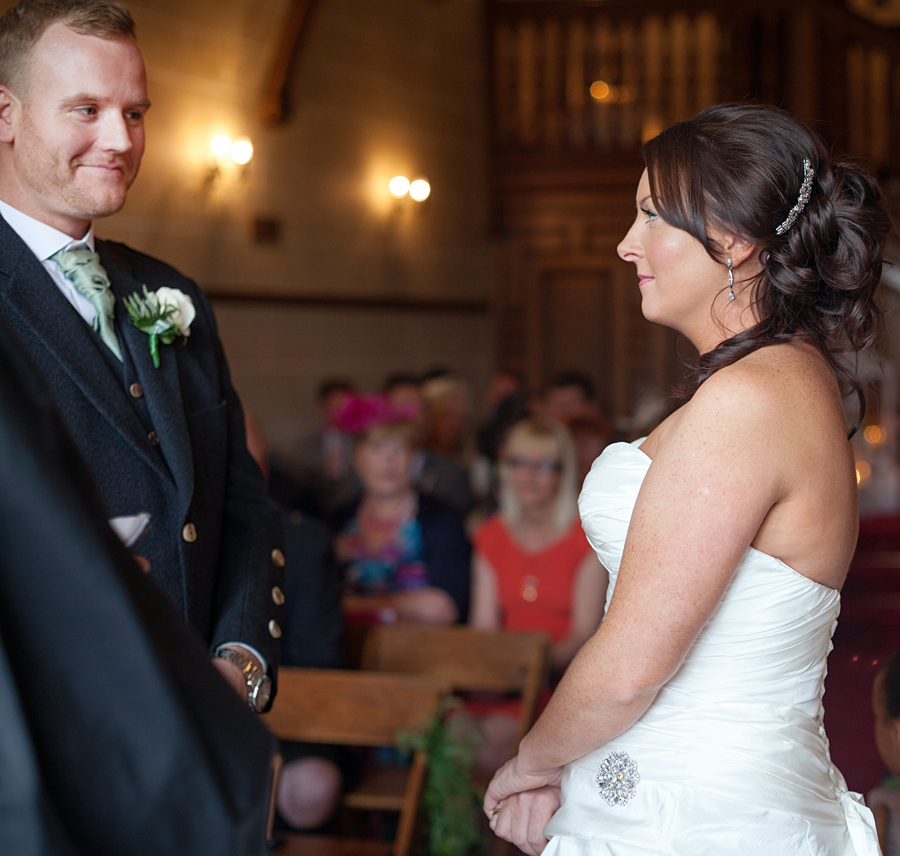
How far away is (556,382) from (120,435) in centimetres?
550

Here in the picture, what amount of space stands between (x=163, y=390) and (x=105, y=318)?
134mm

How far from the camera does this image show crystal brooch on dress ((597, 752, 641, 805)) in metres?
1.41

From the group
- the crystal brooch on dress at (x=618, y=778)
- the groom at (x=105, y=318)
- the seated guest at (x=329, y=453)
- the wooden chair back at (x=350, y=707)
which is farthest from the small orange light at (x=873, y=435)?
the groom at (x=105, y=318)

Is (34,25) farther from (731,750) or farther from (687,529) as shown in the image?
(731,750)

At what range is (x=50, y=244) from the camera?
1.41 m

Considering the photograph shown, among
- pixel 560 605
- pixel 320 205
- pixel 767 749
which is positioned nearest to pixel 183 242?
pixel 320 205

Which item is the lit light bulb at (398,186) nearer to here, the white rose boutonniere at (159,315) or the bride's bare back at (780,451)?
the white rose boutonniere at (159,315)

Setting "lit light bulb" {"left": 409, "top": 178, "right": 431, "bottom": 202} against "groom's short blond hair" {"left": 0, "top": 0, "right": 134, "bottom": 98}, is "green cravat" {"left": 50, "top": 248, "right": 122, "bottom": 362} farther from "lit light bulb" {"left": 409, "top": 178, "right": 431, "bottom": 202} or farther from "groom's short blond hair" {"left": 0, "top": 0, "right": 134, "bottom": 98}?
"lit light bulb" {"left": 409, "top": 178, "right": 431, "bottom": 202}

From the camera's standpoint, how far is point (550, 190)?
8.48 m

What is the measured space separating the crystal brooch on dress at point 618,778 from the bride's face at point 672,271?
63 cm

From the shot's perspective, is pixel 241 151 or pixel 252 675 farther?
pixel 241 151

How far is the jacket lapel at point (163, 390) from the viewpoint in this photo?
1.44m

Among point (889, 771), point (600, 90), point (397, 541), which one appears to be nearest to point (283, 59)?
point (600, 90)

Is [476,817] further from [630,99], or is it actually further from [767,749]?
[630,99]
